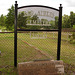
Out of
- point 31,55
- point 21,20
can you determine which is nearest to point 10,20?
point 31,55

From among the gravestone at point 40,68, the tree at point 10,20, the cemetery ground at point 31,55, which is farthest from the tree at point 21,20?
the tree at point 10,20

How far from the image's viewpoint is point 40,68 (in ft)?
9.70

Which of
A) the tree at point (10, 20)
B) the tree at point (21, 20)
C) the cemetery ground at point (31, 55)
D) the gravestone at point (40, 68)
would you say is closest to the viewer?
the gravestone at point (40, 68)

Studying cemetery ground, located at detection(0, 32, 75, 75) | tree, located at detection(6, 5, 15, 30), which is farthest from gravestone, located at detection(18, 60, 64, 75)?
tree, located at detection(6, 5, 15, 30)

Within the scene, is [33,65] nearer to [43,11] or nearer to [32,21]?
[32,21]

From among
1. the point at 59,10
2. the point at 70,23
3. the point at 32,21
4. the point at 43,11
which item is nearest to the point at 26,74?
the point at 32,21

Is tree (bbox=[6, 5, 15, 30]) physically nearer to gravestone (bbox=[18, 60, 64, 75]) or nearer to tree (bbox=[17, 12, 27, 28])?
tree (bbox=[17, 12, 27, 28])

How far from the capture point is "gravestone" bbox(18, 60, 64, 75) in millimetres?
2887

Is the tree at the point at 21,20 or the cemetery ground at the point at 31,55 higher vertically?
the tree at the point at 21,20

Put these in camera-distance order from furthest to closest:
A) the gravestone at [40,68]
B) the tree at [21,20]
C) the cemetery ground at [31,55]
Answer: the cemetery ground at [31,55] < the tree at [21,20] < the gravestone at [40,68]

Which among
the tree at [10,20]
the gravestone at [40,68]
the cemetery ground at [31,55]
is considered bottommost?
the cemetery ground at [31,55]

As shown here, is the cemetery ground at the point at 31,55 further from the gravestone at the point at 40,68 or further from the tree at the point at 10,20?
the tree at the point at 10,20

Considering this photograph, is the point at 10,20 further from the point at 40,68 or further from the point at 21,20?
the point at 40,68

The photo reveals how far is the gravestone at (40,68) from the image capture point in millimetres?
2887
